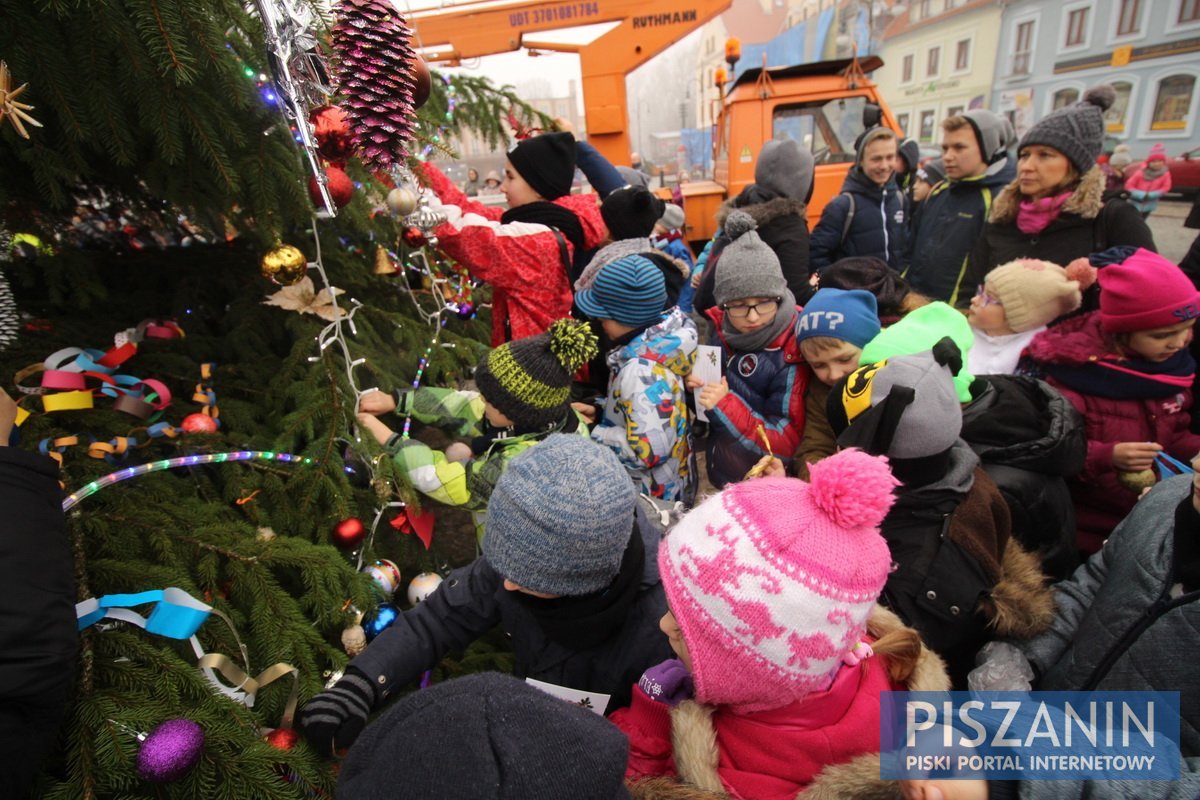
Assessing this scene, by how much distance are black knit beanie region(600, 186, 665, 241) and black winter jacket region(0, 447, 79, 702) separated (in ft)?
8.98

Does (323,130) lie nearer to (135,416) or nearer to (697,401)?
(135,416)

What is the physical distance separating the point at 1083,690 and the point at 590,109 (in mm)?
7994

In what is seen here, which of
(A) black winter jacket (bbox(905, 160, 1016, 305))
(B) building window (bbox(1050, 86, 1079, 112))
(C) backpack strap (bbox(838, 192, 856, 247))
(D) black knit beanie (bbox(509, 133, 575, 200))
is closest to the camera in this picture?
(D) black knit beanie (bbox(509, 133, 575, 200))

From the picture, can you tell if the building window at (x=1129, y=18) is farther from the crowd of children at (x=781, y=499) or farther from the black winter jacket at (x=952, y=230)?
the crowd of children at (x=781, y=499)

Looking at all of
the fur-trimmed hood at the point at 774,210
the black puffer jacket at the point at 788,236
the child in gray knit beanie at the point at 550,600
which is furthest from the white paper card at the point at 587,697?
the fur-trimmed hood at the point at 774,210

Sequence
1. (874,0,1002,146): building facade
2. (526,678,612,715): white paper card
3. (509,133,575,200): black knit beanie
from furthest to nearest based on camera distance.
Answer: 1. (874,0,1002,146): building facade
2. (509,133,575,200): black knit beanie
3. (526,678,612,715): white paper card

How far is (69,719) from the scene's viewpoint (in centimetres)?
98

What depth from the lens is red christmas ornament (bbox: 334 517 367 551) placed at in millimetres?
1686

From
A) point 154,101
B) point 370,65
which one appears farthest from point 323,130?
Result: point 154,101

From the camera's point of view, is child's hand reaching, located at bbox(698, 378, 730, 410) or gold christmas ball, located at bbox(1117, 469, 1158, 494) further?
child's hand reaching, located at bbox(698, 378, 730, 410)

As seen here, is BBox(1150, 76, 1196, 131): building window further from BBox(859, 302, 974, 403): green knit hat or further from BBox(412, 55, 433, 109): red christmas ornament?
BBox(412, 55, 433, 109): red christmas ornament

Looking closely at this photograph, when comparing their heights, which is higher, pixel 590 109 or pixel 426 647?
pixel 590 109

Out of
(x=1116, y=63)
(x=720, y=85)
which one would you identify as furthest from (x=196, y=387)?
(x=1116, y=63)

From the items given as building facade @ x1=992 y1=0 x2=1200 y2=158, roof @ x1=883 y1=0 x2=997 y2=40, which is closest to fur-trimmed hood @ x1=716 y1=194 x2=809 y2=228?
building facade @ x1=992 y1=0 x2=1200 y2=158
